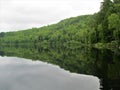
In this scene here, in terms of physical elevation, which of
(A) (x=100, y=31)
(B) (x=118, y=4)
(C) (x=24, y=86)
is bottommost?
(C) (x=24, y=86)

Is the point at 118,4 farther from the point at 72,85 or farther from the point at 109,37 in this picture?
the point at 72,85

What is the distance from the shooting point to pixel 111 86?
1164 inches

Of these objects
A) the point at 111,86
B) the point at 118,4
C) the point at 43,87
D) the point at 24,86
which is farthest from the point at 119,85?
the point at 118,4

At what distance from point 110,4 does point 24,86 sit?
7184 centimetres

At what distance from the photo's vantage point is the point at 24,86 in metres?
33.0

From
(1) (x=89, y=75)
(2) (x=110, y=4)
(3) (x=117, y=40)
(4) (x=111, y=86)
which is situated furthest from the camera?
(2) (x=110, y=4)

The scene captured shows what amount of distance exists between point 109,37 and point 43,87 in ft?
197

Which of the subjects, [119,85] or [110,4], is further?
[110,4]

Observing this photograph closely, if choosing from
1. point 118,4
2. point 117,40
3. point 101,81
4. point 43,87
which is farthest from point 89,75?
point 118,4

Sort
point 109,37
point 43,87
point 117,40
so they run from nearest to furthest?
point 43,87
point 117,40
point 109,37

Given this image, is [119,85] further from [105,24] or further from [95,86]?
[105,24]

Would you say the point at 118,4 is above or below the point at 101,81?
above

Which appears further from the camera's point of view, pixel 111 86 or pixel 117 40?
pixel 117 40

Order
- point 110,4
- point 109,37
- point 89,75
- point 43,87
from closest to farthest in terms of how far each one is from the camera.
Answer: point 43,87
point 89,75
point 109,37
point 110,4
